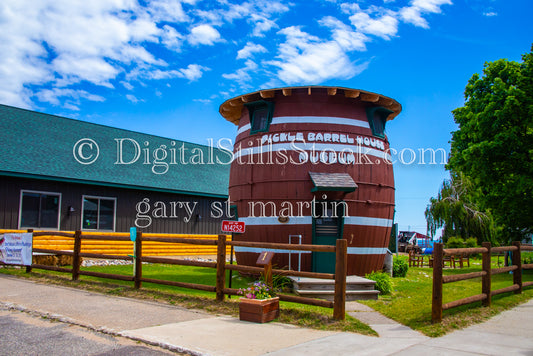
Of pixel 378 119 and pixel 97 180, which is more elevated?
pixel 378 119

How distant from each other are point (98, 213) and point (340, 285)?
1342cm

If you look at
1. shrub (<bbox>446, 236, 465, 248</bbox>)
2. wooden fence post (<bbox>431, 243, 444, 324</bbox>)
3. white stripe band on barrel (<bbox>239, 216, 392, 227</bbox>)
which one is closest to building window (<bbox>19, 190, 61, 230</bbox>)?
white stripe band on barrel (<bbox>239, 216, 392, 227</bbox>)

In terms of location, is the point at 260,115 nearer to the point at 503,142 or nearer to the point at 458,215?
the point at 503,142

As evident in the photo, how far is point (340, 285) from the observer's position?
7047mm

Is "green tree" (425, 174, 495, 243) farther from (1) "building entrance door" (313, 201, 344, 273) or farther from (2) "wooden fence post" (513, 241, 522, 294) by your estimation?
(1) "building entrance door" (313, 201, 344, 273)

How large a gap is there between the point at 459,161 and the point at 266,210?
9.74 m

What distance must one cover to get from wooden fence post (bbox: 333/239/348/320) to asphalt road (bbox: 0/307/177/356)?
2709 mm

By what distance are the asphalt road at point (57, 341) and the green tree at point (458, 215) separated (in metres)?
27.5

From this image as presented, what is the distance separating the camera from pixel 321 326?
22.1 feet

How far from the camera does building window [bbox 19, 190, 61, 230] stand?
16016 millimetres

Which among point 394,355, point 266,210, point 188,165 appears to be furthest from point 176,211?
point 394,355

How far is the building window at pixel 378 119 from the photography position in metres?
11.7

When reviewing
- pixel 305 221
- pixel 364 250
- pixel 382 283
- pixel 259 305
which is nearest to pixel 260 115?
pixel 305 221

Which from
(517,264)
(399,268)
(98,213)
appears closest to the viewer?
(517,264)
